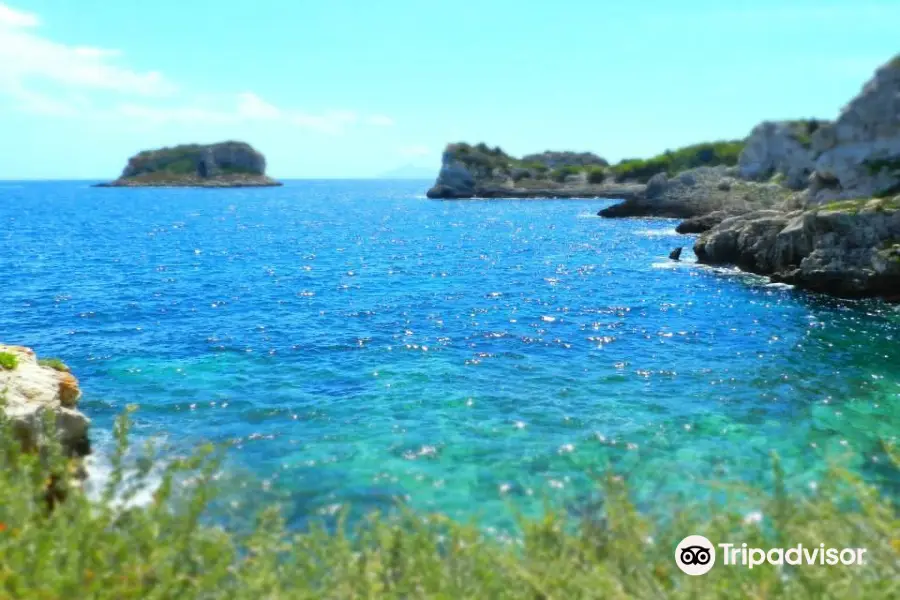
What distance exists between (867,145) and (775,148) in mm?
86652

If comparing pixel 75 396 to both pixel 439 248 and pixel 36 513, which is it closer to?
pixel 36 513

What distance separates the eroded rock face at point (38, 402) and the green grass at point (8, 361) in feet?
0.42

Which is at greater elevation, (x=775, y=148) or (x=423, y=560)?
(x=775, y=148)

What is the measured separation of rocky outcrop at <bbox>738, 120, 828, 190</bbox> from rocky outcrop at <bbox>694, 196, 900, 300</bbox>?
77.8 meters

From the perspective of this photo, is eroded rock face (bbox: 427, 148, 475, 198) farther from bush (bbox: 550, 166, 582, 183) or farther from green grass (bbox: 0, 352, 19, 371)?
green grass (bbox: 0, 352, 19, 371)

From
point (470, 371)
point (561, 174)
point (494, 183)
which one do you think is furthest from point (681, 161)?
point (470, 371)

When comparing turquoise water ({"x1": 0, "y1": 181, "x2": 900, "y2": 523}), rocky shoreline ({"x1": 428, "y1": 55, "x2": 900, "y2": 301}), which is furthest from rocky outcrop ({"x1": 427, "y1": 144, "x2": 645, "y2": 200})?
turquoise water ({"x1": 0, "y1": 181, "x2": 900, "y2": 523})

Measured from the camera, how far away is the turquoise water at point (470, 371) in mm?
17781

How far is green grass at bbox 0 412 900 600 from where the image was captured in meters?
6.89

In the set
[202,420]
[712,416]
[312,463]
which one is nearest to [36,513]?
[312,463]

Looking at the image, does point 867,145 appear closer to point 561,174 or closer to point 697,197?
point 697,197

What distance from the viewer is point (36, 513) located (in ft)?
29.0

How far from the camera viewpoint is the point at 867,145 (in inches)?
1946

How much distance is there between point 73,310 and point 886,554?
41460mm
